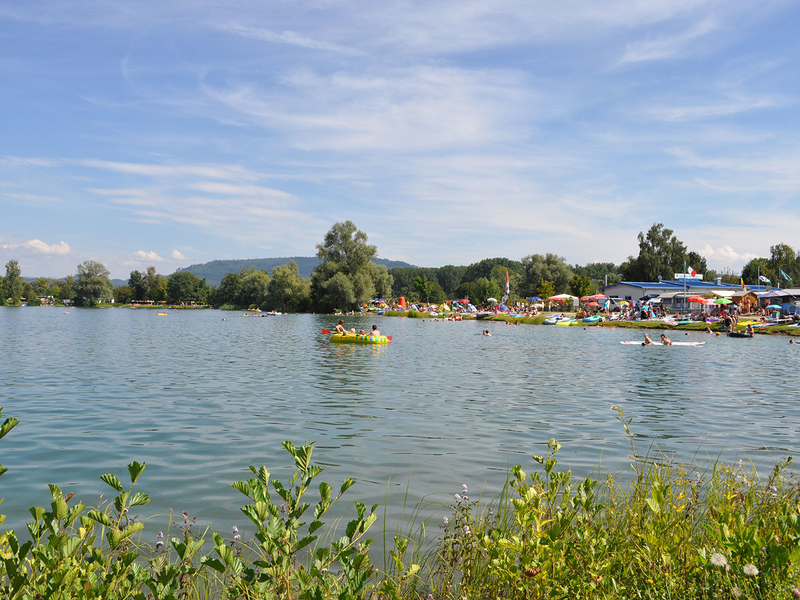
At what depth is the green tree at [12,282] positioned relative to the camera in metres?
148

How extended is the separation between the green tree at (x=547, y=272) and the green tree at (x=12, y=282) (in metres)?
131

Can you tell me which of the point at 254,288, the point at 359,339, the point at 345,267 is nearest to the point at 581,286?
the point at 345,267

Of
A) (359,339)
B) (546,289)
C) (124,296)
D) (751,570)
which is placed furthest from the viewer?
(124,296)

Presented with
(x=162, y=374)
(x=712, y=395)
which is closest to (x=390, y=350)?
(x=162, y=374)

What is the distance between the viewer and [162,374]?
18.3m

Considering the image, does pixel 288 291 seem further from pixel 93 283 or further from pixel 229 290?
pixel 93 283

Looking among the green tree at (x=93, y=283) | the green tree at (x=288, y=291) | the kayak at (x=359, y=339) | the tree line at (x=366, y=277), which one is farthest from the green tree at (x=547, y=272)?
the green tree at (x=93, y=283)

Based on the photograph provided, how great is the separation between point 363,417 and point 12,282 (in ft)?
568

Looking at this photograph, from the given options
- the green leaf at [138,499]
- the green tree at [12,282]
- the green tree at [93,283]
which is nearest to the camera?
the green leaf at [138,499]

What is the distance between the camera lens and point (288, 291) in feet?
284

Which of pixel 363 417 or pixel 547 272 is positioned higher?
pixel 547 272

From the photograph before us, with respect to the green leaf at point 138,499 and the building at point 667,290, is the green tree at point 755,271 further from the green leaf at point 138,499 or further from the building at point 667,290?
the green leaf at point 138,499

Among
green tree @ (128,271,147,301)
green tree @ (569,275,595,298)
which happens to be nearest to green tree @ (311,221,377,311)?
green tree @ (569,275,595,298)

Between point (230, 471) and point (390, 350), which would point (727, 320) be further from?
point (230, 471)
